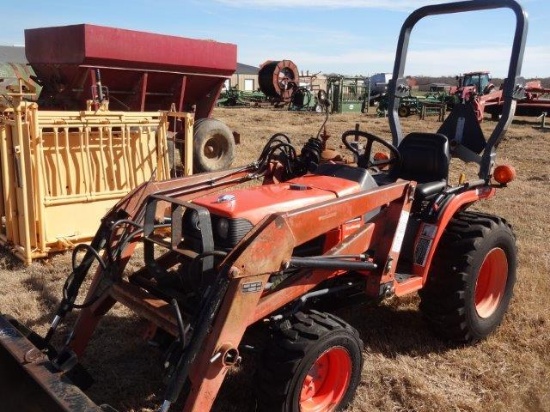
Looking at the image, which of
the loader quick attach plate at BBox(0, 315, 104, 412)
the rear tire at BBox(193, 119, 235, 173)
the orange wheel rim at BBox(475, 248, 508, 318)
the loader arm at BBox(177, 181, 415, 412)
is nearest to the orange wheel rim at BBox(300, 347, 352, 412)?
the loader arm at BBox(177, 181, 415, 412)

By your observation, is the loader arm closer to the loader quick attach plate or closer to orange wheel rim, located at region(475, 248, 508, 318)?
the loader quick attach plate

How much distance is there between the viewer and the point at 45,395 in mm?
2191

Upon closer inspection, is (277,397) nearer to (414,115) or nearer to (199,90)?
(199,90)

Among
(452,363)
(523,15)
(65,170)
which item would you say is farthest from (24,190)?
(523,15)

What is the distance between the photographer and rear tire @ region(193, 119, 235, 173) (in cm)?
877

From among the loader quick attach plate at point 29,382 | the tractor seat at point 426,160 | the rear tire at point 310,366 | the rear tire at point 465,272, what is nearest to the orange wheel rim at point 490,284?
the rear tire at point 465,272

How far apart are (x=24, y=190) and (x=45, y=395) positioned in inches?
127

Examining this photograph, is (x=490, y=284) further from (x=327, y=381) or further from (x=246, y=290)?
(x=246, y=290)

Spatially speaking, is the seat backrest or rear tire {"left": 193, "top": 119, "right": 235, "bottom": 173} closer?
the seat backrest

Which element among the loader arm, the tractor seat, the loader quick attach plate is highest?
the tractor seat

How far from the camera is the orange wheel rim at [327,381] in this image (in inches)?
111

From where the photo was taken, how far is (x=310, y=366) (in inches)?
103

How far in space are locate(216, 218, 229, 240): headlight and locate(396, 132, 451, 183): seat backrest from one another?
1527mm

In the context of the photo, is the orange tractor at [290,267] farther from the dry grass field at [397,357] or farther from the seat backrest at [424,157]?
the dry grass field at [397,357]
